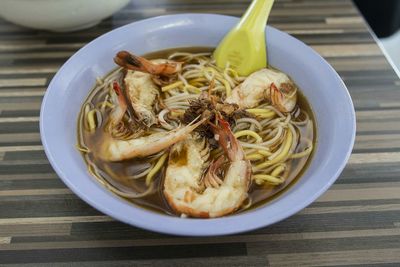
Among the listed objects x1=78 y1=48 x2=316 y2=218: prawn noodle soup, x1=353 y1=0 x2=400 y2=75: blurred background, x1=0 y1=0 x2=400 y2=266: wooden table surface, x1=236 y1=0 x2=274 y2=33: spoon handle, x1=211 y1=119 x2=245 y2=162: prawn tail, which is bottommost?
x1=353 y1=0 x2=400 y2=75: blurred background

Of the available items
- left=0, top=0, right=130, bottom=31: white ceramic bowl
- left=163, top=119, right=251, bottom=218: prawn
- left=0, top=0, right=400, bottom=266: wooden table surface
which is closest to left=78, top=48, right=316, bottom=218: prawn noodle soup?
left=163, top=119, right=251, bottom=218: prawn

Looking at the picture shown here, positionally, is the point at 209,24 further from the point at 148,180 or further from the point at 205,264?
the point at 205,264

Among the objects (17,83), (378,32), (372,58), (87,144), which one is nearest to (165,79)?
(87,144)

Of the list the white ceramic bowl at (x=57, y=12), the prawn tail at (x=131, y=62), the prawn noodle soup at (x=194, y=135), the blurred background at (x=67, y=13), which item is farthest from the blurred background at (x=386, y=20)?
the prawn tail at (x=131, y=62)

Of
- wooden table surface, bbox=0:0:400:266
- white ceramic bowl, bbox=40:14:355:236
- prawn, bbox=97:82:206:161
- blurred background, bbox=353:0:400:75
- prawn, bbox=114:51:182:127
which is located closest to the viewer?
white ceramic bowl, bbox=40:14:355:236

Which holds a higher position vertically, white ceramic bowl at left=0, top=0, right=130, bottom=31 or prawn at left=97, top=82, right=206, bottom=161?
white ceramic bowl at left=0, top=0, right=130, bottom=31

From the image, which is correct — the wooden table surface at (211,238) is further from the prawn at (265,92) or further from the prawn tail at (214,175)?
the prawn at (265,92)

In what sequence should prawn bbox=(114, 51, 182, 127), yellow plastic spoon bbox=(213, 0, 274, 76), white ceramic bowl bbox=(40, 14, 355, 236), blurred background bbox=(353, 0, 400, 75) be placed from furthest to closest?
blurred background bbox=(353, 0, 400, 75) → yellow plastic spoon bbox=(213, 0, 274, 76) → prawn bbox=(114, 51, 182, 127) → white ceramic bowl bbox=(40, 14, 355, 236)

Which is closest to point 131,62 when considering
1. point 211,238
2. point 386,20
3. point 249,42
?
point 249,42

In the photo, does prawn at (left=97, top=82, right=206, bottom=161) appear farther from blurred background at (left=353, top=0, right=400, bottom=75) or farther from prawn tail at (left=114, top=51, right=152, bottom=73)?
blurred background at (left=353, top=0, right=400, bottom=75)
